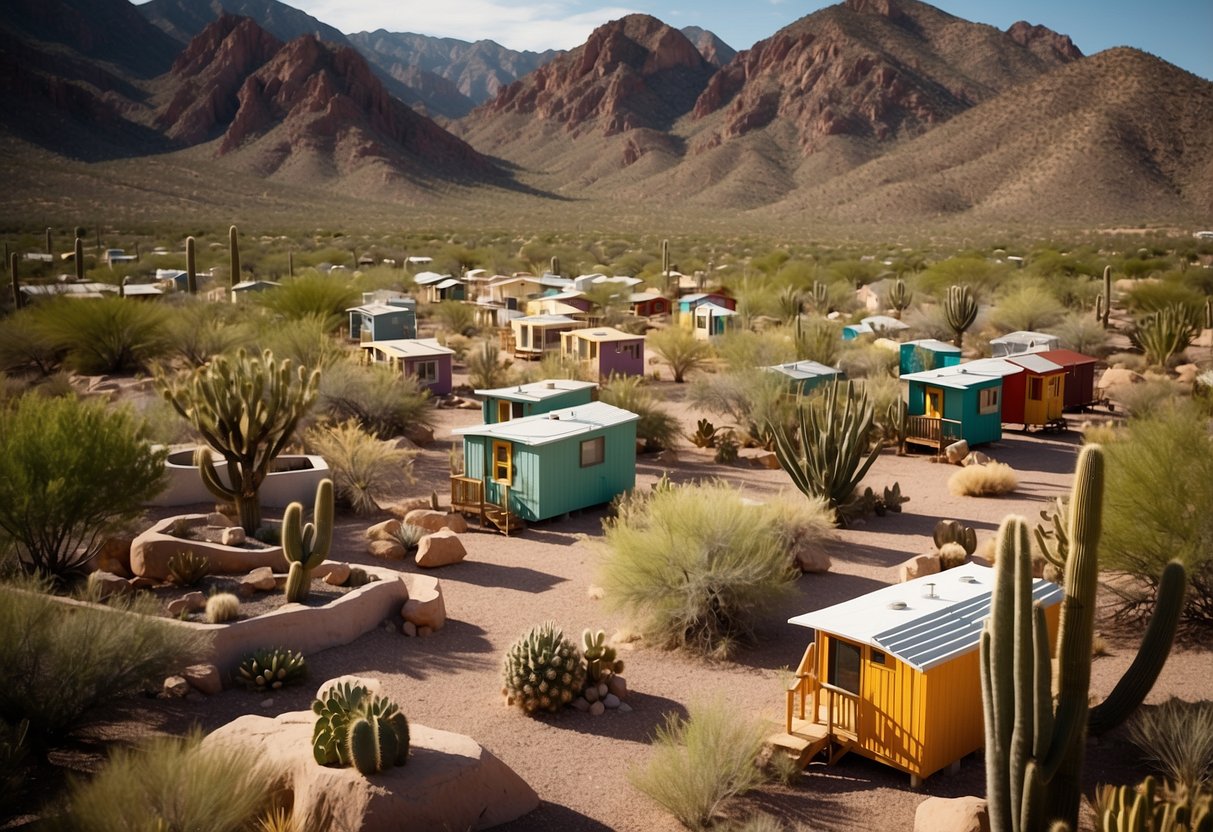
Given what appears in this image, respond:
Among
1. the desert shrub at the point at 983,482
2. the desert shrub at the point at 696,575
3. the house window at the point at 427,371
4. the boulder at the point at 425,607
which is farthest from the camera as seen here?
the house window at the point at 427,371

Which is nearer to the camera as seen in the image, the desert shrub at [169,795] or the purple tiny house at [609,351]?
the desert shrub at [169,795]

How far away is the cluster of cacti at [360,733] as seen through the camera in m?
7.75

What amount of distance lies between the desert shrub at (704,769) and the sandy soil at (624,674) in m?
0.18

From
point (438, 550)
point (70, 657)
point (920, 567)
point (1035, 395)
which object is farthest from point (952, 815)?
point (1035, 395)

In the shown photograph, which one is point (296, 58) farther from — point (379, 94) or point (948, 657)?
point (948, 657)

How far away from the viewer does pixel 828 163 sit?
11850cm

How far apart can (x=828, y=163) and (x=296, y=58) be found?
66483mm

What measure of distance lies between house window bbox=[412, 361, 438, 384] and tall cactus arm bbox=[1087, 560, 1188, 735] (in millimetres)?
19468

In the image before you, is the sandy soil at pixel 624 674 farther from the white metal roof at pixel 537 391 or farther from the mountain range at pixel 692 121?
the mountain range at pixel 692 121

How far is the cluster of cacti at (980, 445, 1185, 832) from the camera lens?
22.2 ft

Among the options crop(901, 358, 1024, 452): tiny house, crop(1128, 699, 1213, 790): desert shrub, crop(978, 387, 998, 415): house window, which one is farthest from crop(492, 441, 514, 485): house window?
crop(978, 387, 998, 415): house window

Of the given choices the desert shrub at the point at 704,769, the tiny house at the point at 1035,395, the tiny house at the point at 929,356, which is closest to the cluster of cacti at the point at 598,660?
the desert shrub at the point at 704,769

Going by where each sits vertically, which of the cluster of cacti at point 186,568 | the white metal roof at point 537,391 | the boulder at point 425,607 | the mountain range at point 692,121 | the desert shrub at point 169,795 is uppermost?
the mountain range at point 692,121

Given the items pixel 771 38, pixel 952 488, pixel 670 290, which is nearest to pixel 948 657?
pixel 952 488
